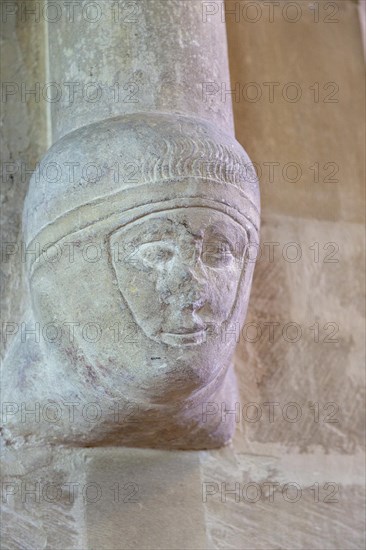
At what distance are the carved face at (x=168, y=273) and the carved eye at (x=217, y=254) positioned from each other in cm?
1

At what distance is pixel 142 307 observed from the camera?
1.29 metres

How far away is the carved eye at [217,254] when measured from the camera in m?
1.32

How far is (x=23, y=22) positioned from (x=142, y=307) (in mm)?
785

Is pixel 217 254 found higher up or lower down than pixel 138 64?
lower down

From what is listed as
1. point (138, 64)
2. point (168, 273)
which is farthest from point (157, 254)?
point (138, 64)

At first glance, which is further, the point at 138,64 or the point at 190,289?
the point at 138,64

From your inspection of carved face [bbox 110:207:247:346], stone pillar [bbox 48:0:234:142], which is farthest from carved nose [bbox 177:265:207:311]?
stone pillar [bbox 48:0:234:142]

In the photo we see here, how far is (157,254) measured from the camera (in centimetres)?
129

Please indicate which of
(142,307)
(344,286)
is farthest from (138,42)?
(344,286)

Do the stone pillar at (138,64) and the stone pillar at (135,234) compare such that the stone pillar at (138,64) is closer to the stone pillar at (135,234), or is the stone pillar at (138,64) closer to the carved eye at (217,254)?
the stone pillar at (135,234)

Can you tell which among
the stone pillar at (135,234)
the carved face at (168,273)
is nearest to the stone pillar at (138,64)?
the stone pillar at (135,234)

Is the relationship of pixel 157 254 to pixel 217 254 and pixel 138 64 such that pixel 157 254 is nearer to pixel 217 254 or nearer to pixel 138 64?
pixel 217 254

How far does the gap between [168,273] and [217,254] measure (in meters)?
0.10

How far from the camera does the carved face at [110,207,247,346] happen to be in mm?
1278
